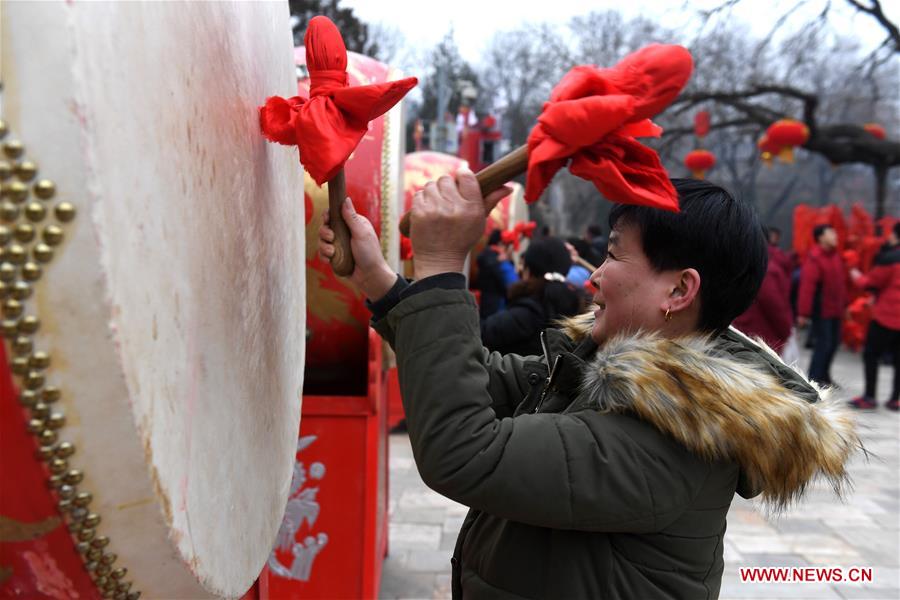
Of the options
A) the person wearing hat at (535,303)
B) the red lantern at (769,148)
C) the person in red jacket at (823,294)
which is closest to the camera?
the person wearing hat at (535,303)

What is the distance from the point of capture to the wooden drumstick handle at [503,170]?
99 centimetres

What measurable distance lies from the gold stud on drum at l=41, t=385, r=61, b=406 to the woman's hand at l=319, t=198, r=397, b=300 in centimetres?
57

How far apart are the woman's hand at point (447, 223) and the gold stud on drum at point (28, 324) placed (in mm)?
557

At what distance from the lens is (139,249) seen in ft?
2.17

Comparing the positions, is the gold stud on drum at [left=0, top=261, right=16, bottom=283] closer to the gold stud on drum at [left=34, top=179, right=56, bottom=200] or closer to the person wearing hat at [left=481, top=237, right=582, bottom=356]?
the gold stud on drum at [left=34, top=179, right=56, bottom=200]

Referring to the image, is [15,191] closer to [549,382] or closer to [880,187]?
[549,382]

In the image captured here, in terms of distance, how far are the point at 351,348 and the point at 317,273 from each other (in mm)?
331

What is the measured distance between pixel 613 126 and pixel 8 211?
0.61 metres

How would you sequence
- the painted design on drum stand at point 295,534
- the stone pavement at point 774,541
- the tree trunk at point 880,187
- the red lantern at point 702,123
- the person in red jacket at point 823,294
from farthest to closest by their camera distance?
the red lantern at point 702,123
the tree trunk at point 880,187
the person in red jacket at point 823,294
the stone pavement at point 774,541
the painted design on drum stand at point 295,534

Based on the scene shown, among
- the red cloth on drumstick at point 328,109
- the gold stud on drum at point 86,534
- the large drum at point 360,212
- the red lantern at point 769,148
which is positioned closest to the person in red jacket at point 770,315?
the large drum at point 360,212

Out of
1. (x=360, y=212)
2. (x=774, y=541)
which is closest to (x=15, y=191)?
(x=360, y=212)

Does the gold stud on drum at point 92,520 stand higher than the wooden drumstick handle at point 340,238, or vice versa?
the wooden drumstick handle at point 340,238

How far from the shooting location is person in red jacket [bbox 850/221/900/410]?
23.0ft

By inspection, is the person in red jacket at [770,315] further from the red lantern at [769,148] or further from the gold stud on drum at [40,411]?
the red lantern at [769,148]
